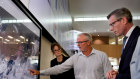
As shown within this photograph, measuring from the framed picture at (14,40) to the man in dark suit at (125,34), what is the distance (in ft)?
2.36


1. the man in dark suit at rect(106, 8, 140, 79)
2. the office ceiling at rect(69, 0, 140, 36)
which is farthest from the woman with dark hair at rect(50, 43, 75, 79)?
the office ceiling at rect(69, 0, 140, 36)

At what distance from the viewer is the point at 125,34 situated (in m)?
1.26

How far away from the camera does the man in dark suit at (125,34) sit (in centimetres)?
108

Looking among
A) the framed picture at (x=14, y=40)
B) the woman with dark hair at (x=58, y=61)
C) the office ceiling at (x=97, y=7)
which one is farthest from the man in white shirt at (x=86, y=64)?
the office ceiling at (x=97, y=7)

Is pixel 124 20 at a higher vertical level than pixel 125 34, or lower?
higher

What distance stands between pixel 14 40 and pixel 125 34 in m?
0.87

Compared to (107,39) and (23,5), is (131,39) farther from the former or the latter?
(107,39)

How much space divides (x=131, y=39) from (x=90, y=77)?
0.88 metres

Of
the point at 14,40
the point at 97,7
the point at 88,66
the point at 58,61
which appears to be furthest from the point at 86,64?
the point at 97,7

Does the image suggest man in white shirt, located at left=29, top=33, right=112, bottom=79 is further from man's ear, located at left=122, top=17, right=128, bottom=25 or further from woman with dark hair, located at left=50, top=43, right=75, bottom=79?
man's ear, located at left=122, top=17, right=128, bottom=25

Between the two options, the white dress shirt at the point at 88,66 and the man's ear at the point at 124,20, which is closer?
the man's ear at the point at 124,20

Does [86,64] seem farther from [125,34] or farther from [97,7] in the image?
[97,7]

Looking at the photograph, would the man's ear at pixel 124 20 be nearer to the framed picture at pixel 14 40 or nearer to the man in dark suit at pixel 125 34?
the man in dark suit at pixel 125 34

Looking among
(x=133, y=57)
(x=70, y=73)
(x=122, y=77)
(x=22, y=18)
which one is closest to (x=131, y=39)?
(x=133, y=57)
